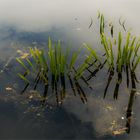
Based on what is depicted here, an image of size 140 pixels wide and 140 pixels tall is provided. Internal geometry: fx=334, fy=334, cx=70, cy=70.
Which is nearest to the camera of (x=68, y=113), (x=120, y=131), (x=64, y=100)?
(x=120, y=131)

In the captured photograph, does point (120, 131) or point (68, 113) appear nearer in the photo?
point (120, 131)

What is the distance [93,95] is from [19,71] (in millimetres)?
1083

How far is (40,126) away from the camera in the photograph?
3.42m

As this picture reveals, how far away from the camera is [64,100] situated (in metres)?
3.79

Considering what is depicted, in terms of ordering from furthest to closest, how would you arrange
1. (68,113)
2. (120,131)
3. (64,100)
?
(64,100)
(68,113)
(120,131)

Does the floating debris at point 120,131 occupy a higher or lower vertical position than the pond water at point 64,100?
lower

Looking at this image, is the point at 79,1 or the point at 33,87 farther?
the point at 79,1

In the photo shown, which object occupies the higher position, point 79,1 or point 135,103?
point 79,1

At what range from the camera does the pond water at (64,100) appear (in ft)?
11.0

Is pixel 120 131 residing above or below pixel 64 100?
below

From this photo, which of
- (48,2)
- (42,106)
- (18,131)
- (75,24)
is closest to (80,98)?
(42,106)

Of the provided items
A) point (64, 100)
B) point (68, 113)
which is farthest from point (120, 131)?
point (64, 100)

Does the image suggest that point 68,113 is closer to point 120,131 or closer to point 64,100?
point 64,100

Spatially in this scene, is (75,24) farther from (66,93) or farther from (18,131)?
(18,131)
